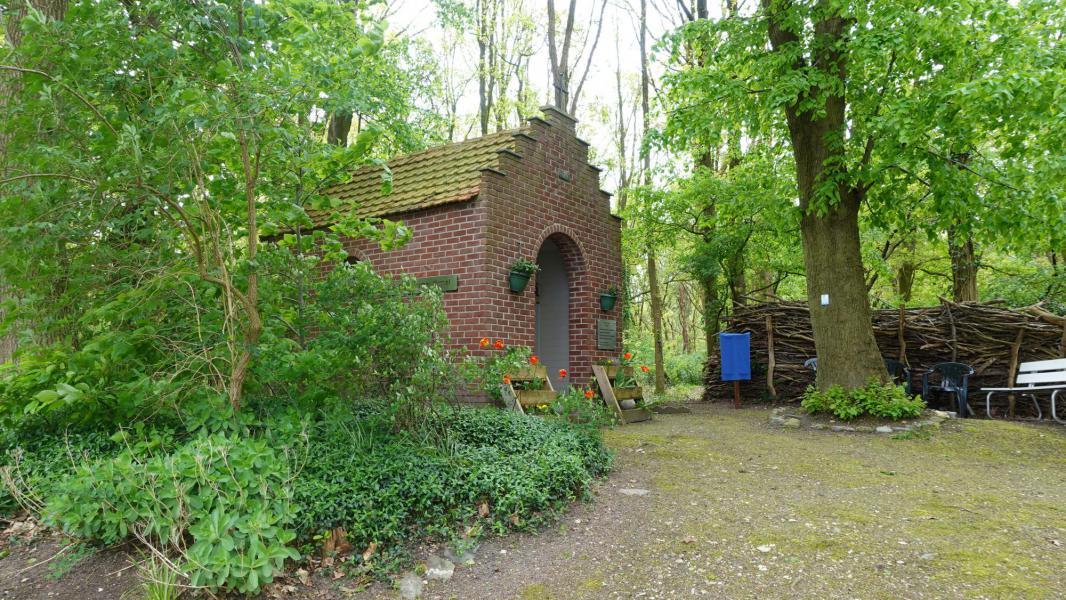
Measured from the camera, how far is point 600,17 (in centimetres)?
2072

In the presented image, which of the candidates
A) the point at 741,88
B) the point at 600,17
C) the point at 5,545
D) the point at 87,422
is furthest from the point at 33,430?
the point at 600,17

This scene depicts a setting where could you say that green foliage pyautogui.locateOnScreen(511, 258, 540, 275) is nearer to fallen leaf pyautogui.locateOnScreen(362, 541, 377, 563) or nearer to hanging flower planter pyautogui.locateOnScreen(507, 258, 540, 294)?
hanging flower planter pyautogui.locateOnScreen(507, 258, 540, 294)

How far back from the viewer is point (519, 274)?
8.37 metres

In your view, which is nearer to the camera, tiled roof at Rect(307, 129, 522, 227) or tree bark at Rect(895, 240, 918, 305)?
tiled roof at Rect(307, 129, 522, 227)

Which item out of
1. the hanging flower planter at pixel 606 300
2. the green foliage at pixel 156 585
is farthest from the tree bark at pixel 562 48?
the green foliage at pixel 156 585

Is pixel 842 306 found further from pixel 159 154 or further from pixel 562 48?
pixel 562 48

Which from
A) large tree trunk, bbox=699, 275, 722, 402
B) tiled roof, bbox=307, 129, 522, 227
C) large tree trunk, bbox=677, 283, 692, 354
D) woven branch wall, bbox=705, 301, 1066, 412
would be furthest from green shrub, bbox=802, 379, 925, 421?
large tree trunk, bbox=677, 283, 692, 354

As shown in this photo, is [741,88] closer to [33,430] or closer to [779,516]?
[779,516]

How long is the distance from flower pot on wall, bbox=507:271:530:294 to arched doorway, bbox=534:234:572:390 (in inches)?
59.5

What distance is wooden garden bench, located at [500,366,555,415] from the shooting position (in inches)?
298

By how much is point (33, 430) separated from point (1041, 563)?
677cm

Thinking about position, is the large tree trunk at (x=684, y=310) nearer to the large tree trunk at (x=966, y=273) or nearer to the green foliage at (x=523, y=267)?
the large tree trunk at (x=966, y=273)

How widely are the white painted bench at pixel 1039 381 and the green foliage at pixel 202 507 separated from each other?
368 inches

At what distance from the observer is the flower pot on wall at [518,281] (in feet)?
27.2
